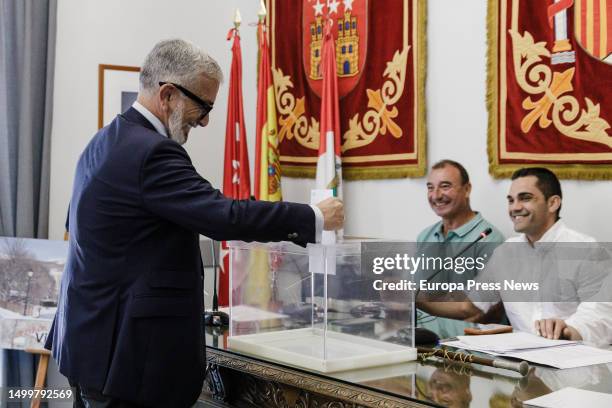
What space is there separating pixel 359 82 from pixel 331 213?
2944mm

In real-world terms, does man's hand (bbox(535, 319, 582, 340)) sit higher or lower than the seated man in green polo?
lower

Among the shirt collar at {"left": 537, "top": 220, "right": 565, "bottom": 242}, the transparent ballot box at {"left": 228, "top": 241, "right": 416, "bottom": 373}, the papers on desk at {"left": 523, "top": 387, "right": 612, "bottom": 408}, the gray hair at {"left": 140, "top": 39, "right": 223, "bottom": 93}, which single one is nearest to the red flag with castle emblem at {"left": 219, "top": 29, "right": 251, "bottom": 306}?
the shirt collar at {"left": 537, "top": 220, "right": 565, "bottom": 242}

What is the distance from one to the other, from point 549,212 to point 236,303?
1777mm

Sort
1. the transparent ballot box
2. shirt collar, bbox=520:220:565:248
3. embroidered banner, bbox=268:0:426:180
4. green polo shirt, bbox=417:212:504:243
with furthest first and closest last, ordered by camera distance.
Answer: embroidered banner, bbox=268:0:426:180
green polo shirt, bbox=417:212:504:243
shirt collar, bbox=520:220:565:248
the transparent ballot box

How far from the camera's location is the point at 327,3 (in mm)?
5172

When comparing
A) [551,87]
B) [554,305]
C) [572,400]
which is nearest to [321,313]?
[572,400]

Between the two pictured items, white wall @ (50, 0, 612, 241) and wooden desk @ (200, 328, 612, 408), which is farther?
white wall @ (50, 0, 612, 241)

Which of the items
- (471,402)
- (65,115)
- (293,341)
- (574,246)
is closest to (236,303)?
(293,341)

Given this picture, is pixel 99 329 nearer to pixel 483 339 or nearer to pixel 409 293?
pixel 409 293

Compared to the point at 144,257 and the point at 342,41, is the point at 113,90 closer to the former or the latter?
the point at 342,41

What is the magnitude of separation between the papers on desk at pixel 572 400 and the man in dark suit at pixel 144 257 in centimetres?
74

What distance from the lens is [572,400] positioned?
168 cm

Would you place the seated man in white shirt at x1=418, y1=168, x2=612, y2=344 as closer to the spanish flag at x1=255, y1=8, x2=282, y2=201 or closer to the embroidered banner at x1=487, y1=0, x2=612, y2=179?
the embroidered banner at x1=487, y1=0, x2=612, y2=179

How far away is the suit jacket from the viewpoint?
205 cm
